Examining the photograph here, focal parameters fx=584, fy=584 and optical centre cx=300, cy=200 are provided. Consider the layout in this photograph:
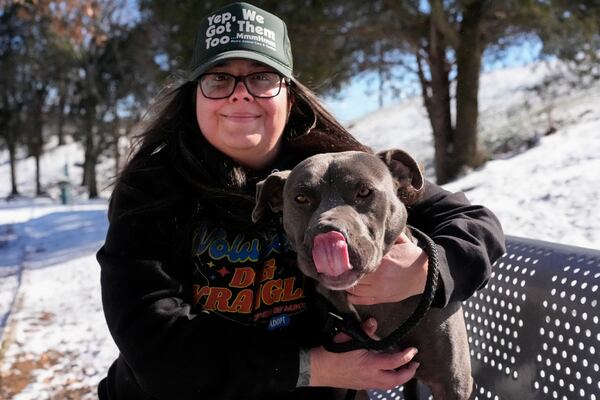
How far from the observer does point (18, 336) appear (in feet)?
15.2

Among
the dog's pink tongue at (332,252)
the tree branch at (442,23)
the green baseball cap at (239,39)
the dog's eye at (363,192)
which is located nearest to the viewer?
the dog's pink tongue at (332,252)

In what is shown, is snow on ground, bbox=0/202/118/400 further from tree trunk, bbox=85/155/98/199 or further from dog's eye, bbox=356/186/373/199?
tree trunk, bbox=85/155/98/199

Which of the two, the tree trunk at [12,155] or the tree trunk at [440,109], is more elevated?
the tree trunk at [440,109]

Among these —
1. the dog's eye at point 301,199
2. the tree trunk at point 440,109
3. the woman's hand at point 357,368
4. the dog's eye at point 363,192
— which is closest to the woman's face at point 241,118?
the dog's eye at point 301,199

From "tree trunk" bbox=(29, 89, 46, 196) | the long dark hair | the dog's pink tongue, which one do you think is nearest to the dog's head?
the dog's pink tongue

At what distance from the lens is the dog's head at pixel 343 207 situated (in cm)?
160

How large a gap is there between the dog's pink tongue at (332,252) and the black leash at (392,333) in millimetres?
374

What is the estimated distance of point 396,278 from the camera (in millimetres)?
1861

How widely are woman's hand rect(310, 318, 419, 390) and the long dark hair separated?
599 millimetres

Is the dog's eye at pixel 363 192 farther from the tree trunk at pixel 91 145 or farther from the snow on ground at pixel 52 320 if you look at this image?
the tree trunk at pixel 91 145

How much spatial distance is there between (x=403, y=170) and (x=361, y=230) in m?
0.50

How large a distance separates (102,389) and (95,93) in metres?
19.6

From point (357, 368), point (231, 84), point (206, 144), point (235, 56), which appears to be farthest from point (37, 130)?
point (357, 368)

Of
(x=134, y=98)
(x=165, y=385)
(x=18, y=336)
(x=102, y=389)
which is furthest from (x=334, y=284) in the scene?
(x=134, y=98)
